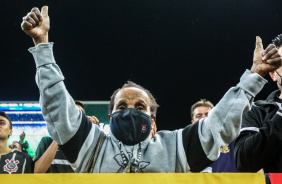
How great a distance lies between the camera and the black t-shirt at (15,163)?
3203 millimetres

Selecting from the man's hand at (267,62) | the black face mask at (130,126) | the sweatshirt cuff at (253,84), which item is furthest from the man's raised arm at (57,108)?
the man's hand at (267,62)

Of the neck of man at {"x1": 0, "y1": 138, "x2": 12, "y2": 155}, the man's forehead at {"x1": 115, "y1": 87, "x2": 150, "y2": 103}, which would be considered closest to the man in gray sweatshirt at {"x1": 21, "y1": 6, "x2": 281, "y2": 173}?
the man's forehead at {"x1": 115, "y1": 87, "x2": 150, "y2": 103}

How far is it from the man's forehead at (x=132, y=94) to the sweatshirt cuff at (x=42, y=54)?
502 mm

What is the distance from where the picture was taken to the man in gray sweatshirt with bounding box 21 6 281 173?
6.03 ft

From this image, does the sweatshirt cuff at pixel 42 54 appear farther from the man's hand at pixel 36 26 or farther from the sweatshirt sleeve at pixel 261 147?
the sweatshirt sleeve at pixel 261 147

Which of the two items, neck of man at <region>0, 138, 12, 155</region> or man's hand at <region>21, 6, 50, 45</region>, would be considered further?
neck of man at <region>0, 138, 12, 155</region>

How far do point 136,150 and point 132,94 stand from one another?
367 mm

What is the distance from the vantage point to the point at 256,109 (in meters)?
2.57

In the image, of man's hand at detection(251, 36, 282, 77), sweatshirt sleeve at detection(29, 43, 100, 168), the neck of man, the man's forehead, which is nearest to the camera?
sweatshirt sleeve at detection(29, 43, 100, 168)

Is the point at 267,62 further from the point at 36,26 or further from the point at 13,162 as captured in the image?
the point at 13,162

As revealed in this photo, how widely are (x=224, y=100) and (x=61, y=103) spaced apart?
2.51 ft

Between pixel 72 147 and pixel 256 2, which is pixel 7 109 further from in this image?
pixel 72 147

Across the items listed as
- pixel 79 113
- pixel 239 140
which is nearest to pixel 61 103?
pixel 79 113

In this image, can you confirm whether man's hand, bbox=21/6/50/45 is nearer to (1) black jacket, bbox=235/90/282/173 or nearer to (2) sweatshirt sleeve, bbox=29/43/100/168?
(2) sweatshirt sleeve, bbox=29/43/100/168
